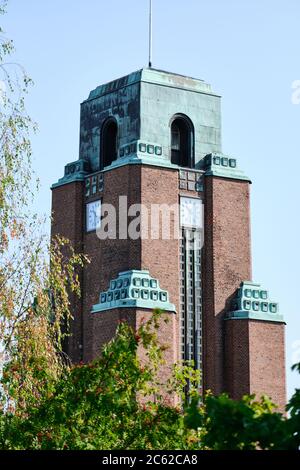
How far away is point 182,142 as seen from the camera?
49.0 metres

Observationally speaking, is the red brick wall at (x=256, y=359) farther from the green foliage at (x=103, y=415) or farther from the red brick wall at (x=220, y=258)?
the green foliage at (x=103, y=415)

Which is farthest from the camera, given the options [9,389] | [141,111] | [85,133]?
[85,133]

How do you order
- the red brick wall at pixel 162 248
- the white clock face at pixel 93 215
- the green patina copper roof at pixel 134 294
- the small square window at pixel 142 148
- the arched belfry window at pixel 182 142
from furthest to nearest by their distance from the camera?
1. the arched belfry window at pixel 182 142
2. the white clock face at pixel 93 215
3. the small square window at pixel 142 148
4. the red brick wall at pixel 162 248
5. the green patina copper roof at pixel 134 294

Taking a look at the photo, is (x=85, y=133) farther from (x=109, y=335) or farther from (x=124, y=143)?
(x=109, y=335)

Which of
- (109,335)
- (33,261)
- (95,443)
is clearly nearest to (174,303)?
(109,335)

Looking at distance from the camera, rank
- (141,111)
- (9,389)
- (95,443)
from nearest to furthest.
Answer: (95,443) < (9,389) < (141,111)

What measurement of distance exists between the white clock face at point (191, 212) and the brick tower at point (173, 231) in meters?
0.04

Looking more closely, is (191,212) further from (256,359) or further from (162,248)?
(256,359)

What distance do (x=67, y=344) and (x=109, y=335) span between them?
5.03m

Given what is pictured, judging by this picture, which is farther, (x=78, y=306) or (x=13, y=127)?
(x=78, y=306)

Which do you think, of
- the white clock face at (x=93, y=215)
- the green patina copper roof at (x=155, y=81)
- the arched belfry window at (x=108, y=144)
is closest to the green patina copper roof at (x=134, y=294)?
the white clock face at (x=93, y=215)

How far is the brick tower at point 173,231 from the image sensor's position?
150ft

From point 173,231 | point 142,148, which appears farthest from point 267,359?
point 142,148
